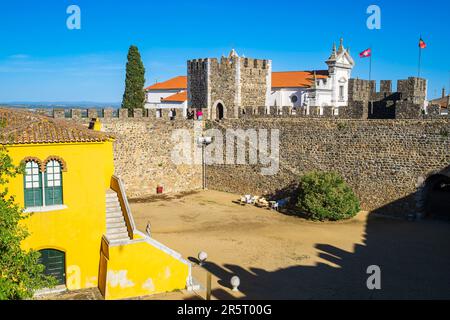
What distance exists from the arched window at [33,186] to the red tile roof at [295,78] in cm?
2975

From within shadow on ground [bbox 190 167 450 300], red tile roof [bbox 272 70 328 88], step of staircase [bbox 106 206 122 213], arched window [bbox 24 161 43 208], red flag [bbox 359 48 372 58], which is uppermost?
red flag [bbox 359 48 372 58]

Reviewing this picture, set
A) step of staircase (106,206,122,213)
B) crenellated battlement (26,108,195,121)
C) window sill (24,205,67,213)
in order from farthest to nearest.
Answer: crenellated battlement (26,108,195,121) < step of staircase (106,206,122,213) < window sill (24,205,67,213)

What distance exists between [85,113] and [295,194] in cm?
1158

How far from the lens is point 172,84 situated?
5472cm

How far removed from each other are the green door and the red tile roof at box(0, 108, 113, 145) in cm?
315

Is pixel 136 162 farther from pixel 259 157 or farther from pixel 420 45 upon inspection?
pixel 420 45

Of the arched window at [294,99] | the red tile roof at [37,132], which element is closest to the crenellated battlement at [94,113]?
the red tile roof at [37,132]

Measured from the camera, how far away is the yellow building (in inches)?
513

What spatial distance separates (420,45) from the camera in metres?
30.1

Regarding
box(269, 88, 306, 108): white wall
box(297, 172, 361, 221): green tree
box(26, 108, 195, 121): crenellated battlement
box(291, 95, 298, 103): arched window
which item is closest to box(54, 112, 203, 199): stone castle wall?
box(26, 108, 195, 121): crenellated battlement

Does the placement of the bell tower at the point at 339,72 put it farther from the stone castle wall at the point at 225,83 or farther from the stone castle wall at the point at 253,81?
the stone castle wall at the point at 225,83

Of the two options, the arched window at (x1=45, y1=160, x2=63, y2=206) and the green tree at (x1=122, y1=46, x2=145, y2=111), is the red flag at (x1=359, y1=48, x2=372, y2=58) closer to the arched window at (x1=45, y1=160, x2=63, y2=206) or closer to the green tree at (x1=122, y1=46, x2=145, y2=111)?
the green tree at (x1=122, y1=46, x2=145, y2=111)

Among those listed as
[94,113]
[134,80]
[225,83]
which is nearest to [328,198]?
[225,83]

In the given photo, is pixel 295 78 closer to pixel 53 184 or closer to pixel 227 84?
pixel 227 84
